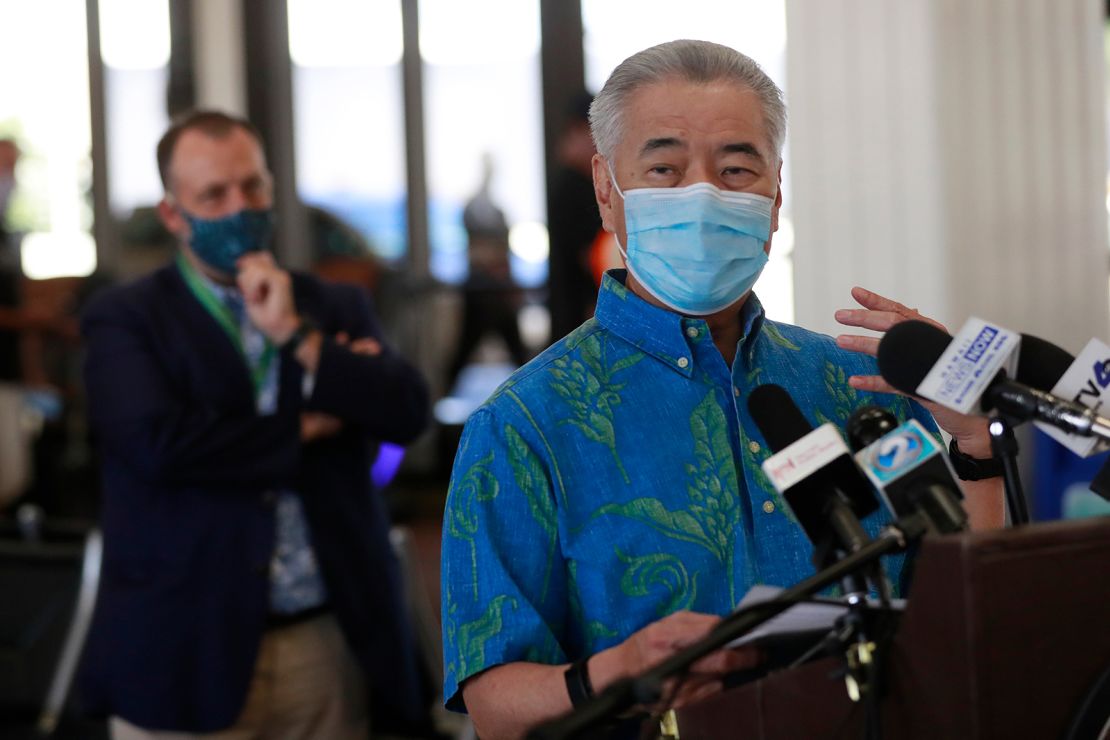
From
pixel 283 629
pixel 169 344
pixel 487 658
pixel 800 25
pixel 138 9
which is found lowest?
pixel 283 629

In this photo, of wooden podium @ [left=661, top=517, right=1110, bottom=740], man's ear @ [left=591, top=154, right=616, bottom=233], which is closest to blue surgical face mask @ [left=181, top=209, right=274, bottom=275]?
man's ear @ [left=591, top=154, right=616, bottom=233]

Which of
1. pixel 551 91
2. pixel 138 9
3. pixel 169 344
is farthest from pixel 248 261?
pixel 138 9

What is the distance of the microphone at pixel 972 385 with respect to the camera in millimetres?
1117

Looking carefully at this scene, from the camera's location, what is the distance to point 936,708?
0.95m

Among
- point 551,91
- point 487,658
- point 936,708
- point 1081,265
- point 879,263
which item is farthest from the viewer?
point 551,91

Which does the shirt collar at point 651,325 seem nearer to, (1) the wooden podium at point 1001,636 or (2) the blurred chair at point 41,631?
(1) the wooden podium at point 1001,636

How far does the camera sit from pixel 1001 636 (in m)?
0.94

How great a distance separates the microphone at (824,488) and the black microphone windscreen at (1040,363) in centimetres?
21

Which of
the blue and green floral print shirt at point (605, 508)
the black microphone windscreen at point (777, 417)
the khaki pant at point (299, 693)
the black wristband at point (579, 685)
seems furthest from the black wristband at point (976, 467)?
the khaki pant at point (299, 693)

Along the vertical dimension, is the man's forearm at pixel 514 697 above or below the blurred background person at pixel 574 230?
below

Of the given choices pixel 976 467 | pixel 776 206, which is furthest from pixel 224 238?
pixel 976 467

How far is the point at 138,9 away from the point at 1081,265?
5.61m

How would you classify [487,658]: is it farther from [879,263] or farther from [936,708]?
[879,263]

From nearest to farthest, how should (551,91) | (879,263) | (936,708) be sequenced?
(936,708) → (879,263) → (551,91)
